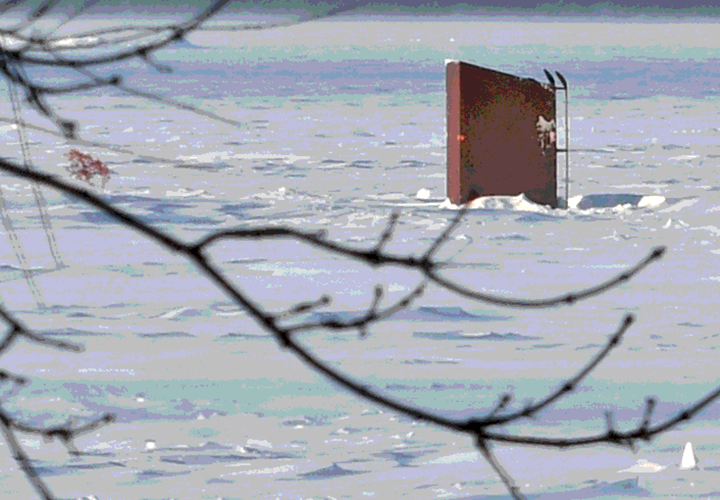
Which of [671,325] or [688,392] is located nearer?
[688,392]

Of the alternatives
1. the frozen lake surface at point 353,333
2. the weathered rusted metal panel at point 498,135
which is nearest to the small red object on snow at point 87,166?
the frozen lake surface at point 353,333

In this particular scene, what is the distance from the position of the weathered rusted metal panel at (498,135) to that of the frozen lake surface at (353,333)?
504mm

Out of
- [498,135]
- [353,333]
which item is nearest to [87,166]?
[498,135]

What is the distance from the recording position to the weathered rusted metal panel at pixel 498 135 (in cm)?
1340

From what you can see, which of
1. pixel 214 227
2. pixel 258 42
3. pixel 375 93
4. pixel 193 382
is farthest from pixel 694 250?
pixel 258 42

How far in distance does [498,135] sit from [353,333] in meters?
6.61

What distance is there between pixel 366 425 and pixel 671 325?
9.63 ft

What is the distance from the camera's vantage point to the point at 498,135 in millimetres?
13938

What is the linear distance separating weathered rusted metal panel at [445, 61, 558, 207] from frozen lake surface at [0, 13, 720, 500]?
50cm

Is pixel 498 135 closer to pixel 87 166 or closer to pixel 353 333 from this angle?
pixel 87 166

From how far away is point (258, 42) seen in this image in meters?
75.2

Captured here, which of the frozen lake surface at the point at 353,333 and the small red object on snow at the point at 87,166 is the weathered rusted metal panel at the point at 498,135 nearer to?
the frozen lake surface at the point at 353,333

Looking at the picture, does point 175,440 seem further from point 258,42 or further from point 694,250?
point 258,42

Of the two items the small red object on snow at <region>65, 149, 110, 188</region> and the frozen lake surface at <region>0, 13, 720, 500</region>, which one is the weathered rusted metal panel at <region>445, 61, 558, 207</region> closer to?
the frozen lake surface at <region>0, 13, 720, 500</region>
